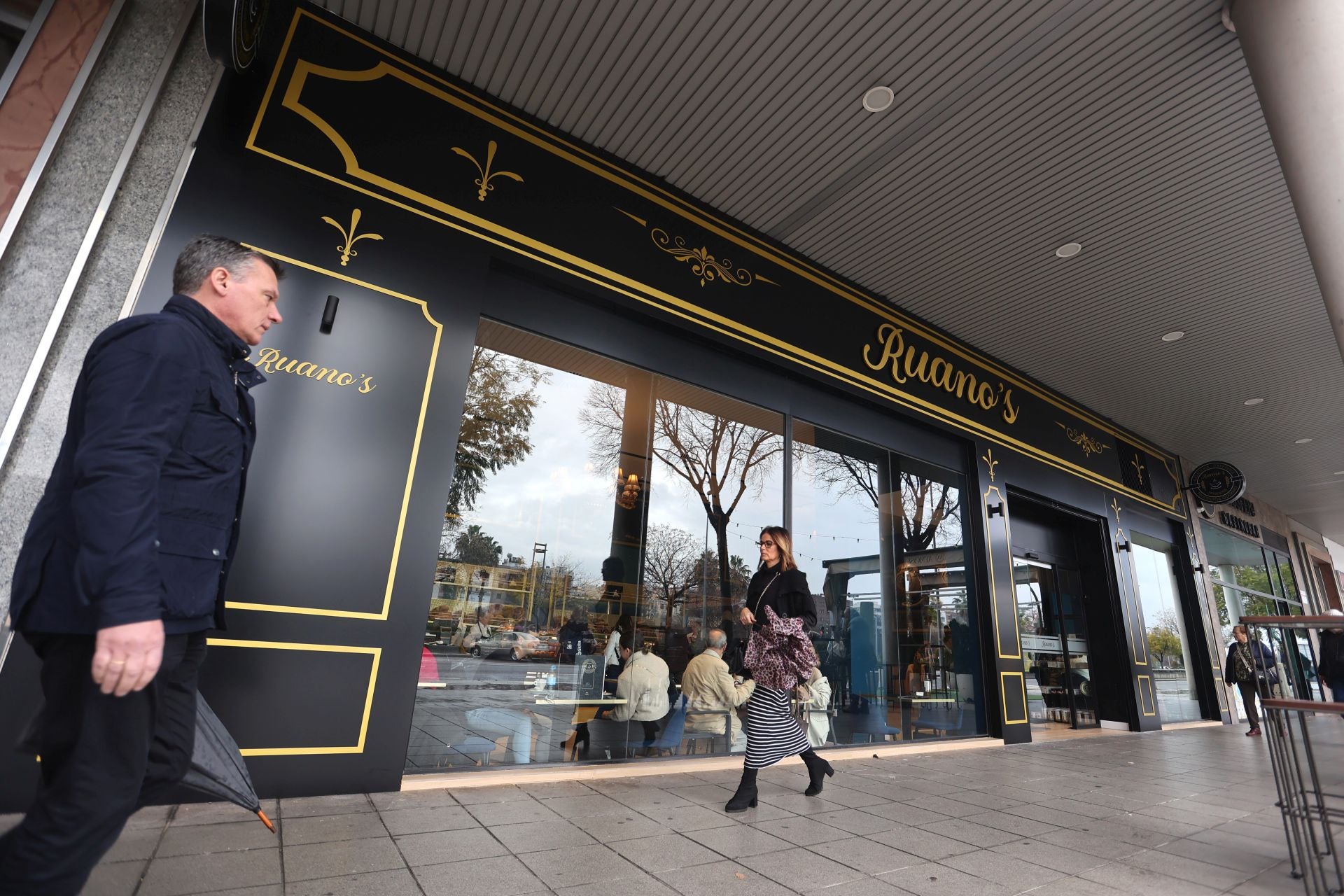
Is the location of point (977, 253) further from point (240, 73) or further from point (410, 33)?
point (240, 73)

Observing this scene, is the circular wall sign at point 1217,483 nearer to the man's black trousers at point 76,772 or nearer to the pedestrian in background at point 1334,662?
the pedestrian in background at point 1334,662

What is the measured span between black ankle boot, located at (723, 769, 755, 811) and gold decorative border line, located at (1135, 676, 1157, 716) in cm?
757

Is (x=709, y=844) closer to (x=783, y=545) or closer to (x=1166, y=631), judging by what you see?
(x=783, y=545)

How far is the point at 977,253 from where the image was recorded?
5.89 m

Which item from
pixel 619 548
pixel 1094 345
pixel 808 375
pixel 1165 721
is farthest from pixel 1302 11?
pixel 1165 721

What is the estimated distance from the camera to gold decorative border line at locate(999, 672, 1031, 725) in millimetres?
6495

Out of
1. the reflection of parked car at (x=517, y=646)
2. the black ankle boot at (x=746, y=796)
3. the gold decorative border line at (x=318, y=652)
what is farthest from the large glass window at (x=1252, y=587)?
the gold decorative border line at (x=318, y=652)

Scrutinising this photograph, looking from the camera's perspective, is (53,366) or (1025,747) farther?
(1025,747)

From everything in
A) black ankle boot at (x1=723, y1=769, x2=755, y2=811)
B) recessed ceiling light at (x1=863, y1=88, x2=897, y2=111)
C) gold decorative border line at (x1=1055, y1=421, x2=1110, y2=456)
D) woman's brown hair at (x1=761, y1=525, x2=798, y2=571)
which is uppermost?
recessed ceiling light at (x1=863, y1=88, x2=897, y2=111)

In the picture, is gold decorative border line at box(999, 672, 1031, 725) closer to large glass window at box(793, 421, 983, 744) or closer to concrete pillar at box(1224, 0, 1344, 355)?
large glass window at box(793, 421, 983, 744)

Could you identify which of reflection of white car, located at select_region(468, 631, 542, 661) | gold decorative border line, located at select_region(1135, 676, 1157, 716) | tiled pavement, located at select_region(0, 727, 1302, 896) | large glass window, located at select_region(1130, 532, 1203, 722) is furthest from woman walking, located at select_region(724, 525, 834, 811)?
large glass window, located at select_region(1130, 532, 1203, 722)

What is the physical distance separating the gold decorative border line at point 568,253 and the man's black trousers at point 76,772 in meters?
2.95

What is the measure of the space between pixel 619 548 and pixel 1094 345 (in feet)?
20.2

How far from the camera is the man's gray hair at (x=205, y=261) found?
65.0 inches
